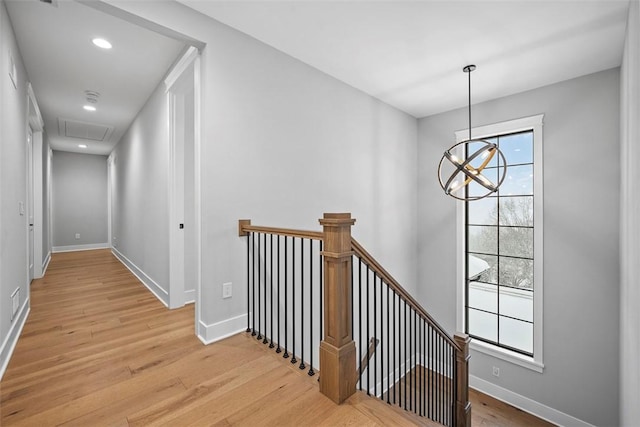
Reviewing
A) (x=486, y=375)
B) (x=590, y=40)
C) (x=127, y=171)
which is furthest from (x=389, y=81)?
(x=127, y=171)

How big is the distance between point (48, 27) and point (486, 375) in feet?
20.6

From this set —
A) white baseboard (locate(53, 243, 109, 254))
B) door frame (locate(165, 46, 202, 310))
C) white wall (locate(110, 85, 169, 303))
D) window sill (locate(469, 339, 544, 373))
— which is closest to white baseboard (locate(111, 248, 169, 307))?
white wall (locate(110, 85, 169, 303))

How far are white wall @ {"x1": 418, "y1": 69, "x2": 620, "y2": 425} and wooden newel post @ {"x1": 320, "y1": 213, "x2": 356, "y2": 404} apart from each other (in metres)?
3.31

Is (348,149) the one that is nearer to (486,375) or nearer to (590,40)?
(590,40)

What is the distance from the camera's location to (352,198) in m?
3.60

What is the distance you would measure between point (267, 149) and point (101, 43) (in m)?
1.87

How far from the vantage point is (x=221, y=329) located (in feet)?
7.40

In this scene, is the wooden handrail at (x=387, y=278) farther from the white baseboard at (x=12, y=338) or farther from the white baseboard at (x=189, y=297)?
the white baseboard at (x=12, y=338)

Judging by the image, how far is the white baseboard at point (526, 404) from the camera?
329 centimetres

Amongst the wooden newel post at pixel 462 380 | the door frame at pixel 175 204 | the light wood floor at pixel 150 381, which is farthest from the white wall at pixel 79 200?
the wooden newel post at pixel 462 380

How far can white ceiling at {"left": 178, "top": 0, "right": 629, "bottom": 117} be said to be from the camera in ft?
7.15

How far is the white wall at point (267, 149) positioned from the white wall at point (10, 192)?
3.54ft

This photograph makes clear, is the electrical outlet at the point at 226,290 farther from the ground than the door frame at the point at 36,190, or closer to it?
closer to it

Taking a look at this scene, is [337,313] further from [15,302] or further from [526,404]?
[526,404]
